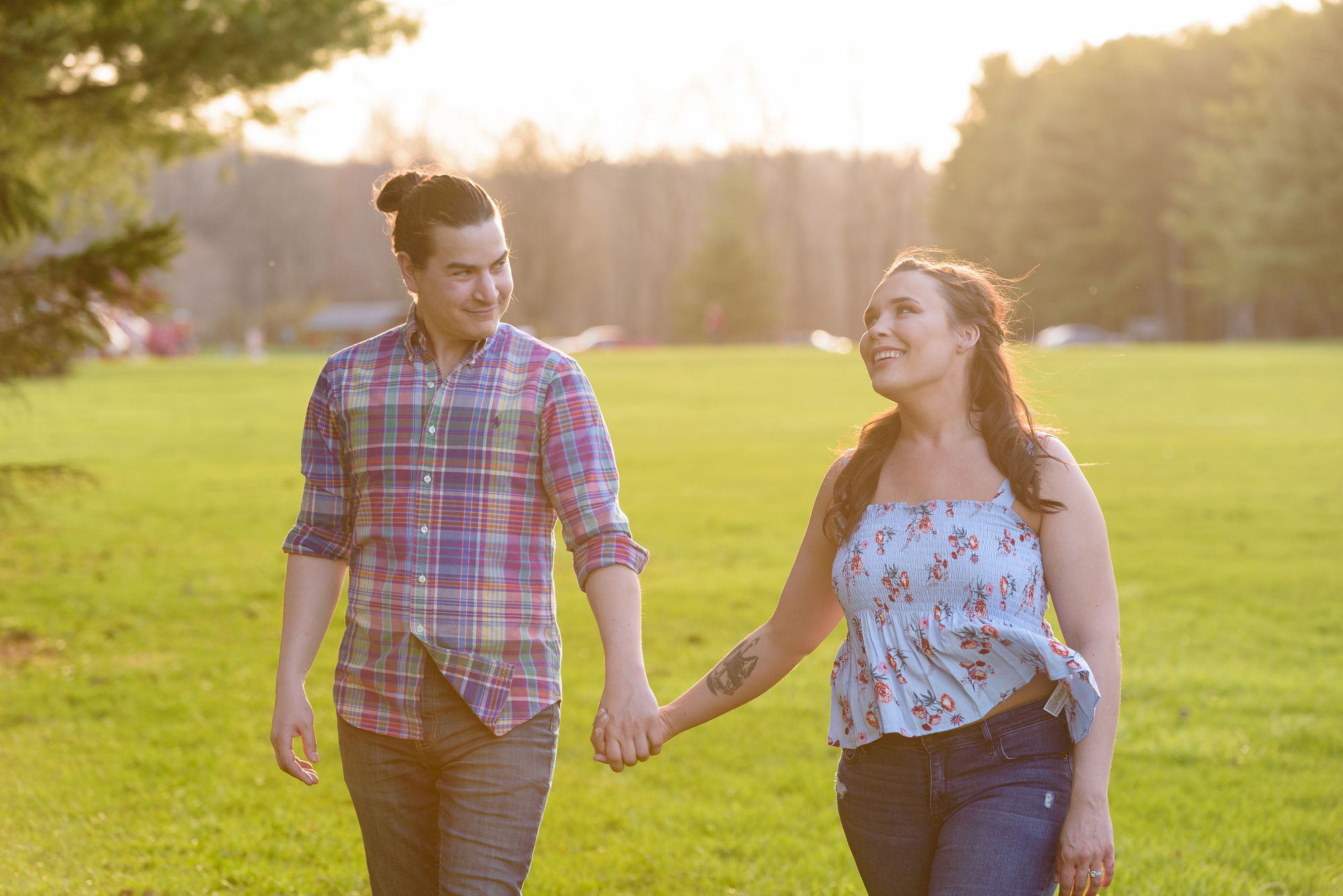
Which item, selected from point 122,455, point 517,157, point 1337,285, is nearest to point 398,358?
point 122,455

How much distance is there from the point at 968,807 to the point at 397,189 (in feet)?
5.91

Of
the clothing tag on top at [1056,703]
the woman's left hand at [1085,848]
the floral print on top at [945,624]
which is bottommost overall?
the woman's left hand at [1085,848]

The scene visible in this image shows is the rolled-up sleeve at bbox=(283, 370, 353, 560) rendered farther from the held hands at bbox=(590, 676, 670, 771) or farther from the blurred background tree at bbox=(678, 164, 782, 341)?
the blurred background tree at bbox=(678, 164, 782, 341)

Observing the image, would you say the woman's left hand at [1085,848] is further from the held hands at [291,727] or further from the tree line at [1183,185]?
the tree line at [1183,185]

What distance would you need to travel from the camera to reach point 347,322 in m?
91.2

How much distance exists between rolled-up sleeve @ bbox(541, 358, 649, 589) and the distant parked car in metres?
52.0

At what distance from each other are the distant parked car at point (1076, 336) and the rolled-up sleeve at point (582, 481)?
2047 inches

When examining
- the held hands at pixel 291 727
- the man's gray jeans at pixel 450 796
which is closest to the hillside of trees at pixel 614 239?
the held hands at pixel 291 727

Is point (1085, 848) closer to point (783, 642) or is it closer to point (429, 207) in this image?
point (783, 642)

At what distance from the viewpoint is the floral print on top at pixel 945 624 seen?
2.50m

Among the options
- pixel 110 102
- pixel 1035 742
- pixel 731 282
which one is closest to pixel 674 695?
pixel 1035 742

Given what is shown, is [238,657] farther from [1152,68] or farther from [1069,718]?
[1152,68]

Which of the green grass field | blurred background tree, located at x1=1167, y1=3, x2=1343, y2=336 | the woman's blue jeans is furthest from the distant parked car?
the woman's blue jeans

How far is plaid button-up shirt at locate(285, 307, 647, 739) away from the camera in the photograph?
8.54 ft
